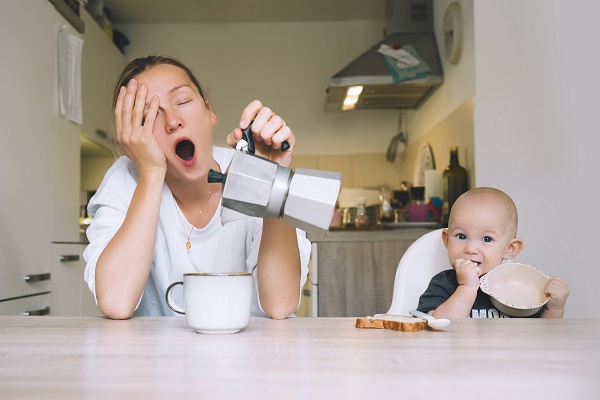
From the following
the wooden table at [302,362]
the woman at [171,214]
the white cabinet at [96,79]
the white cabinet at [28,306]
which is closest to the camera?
the wooden table at [302,362]

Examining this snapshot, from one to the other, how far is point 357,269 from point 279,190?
2.01m

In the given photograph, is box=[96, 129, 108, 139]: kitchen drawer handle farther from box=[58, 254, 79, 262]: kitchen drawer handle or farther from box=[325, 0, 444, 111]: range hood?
box=[325, 0, 444, 111]: range hood

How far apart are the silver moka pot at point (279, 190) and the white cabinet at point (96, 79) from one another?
2.34 meters

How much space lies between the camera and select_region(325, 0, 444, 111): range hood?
317 centimetres

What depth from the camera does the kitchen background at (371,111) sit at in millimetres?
1328

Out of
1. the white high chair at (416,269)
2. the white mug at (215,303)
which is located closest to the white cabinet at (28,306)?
the white high chair at (416,269)

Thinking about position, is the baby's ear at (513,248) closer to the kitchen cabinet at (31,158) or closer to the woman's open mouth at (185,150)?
the woman's open mouth at (185,150)

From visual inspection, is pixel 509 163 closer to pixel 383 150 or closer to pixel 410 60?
pixel 410 60

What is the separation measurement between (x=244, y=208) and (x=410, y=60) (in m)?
2.58

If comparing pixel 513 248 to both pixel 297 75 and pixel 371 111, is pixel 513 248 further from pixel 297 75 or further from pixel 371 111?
pixel 297 75

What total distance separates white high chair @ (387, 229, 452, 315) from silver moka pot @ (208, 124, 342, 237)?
69cm

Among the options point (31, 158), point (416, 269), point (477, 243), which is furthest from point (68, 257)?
point (477, 243)

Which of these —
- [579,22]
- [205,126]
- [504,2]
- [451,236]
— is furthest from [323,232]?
[504,2]

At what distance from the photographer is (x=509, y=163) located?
165 cm
